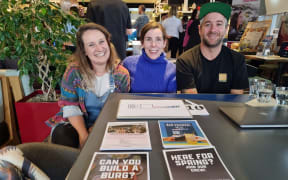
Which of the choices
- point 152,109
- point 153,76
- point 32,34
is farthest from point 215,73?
point 32,34

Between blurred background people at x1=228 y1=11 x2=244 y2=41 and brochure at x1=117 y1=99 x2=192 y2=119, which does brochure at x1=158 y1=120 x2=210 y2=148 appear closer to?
brochure at x1=117 y1=99 x2=192 y2=119

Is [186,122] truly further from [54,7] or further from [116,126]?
[54,7]

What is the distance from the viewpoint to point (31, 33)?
60.2 inches

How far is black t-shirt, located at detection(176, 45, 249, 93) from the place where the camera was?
4.99ft

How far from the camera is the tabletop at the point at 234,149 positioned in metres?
0.48

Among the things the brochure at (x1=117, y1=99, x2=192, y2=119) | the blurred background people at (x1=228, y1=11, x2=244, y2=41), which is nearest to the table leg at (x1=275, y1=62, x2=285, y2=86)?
the blurred background people at (x1=228, y1=11, x2=244, y2=41)

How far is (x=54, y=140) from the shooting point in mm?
1238

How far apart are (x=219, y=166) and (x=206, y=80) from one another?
44.3 inches

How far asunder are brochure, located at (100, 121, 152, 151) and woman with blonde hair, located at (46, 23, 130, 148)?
63 centimetres

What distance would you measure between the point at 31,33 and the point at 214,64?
1481mm

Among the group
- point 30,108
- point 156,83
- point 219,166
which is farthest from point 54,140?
point 219,166

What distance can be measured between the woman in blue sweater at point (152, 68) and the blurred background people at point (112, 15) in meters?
1.20

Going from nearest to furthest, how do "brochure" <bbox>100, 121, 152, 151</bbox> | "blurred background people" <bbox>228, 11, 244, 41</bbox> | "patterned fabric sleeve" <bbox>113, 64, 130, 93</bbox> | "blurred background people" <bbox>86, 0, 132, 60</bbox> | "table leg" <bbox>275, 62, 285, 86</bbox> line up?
1. "brochure" <bbox>100, 121, 152, 151</bbox>
2. "patterned fabric sleeve" <bbox>113, 64, 130, 93</bbox>
3. "blurred background people" <bbox>86, 0, 132, 60</bbox>
4. "table leg" <bbox>275, 62, 285, 86</bbox>
5. "blurred background people" <bbox>228, 11, 244, 41</bbox>

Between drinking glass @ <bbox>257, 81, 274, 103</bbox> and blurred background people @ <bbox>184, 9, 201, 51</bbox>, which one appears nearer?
drinking glass @ <bbox>257, 81, 274, 103</bbox>
